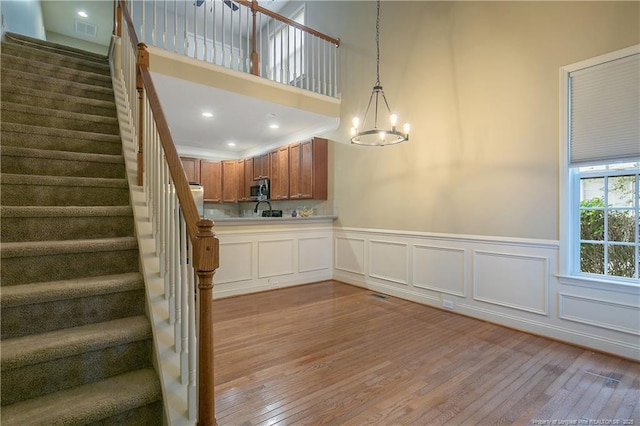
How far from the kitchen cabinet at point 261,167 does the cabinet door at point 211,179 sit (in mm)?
1025

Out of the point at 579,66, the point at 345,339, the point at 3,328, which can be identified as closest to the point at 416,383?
the point at 345,339

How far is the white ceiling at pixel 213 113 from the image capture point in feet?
13.3

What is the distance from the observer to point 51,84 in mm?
3035

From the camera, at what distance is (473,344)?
287 cm

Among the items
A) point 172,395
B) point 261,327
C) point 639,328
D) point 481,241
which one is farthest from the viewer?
point 481,241

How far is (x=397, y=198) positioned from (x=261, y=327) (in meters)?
2.43

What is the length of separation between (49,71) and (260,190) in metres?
3.64

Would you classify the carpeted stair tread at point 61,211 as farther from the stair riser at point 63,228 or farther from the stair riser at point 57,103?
the stair riser at point 57,103

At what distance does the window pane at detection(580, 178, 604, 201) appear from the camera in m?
2.87

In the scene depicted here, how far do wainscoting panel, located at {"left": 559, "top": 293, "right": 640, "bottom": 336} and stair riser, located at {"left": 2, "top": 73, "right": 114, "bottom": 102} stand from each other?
4875 millimetres

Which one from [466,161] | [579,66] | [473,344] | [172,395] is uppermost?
[579,66]

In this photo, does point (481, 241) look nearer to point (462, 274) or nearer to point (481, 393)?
point (462, 274)

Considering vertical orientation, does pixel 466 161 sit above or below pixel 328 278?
above

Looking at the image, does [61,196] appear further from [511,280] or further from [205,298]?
[511,280]
